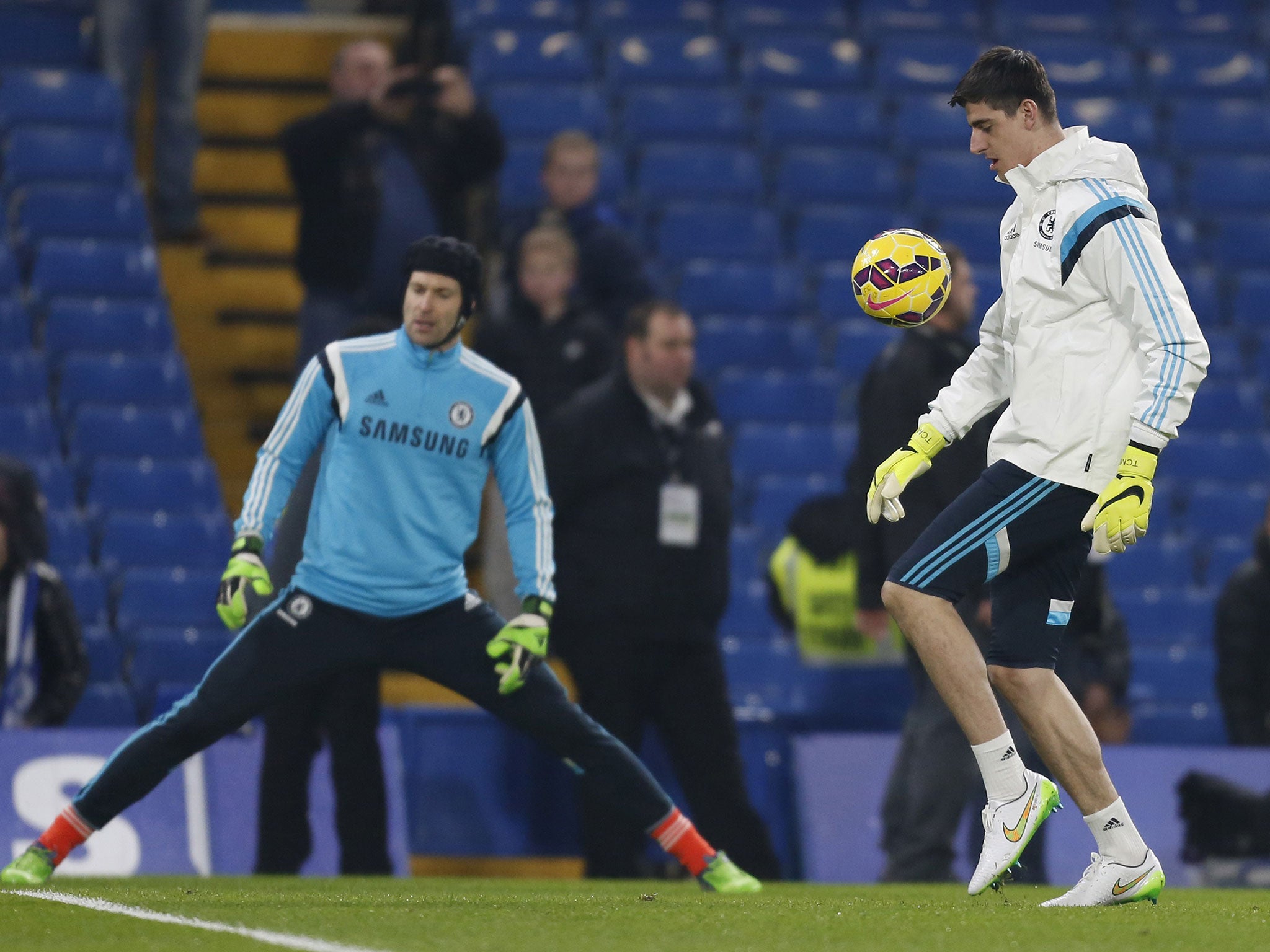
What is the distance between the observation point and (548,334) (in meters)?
9.08

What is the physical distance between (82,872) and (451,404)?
8.62 ft

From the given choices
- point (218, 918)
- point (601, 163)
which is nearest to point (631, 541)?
point (218, 918)

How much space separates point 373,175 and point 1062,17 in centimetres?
624

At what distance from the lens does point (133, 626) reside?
30.3ft

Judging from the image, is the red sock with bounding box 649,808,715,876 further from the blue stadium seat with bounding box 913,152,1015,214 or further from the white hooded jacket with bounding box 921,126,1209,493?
the blue stadium seat with bounding box 913,152,1015,214

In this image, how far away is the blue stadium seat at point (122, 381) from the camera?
33.8ft

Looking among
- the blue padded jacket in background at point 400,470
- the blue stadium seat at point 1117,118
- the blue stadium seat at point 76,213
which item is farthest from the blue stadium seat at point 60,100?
the blue padded jacket in background at point 400,470

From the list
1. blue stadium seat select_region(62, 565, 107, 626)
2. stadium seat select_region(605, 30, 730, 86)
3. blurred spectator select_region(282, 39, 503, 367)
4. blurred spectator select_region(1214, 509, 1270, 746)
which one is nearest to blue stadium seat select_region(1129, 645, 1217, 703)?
blurred spectator select_region(1214, 509, 1270, 746)

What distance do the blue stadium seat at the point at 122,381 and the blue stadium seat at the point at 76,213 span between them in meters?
0.93

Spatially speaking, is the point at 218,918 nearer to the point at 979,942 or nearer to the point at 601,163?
the point at 979,942

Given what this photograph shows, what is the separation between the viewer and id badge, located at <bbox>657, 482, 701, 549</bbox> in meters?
8.33

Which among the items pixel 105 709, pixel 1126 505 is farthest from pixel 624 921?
pixel 105 709

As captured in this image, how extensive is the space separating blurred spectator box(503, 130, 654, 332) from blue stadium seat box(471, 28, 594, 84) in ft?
8.87

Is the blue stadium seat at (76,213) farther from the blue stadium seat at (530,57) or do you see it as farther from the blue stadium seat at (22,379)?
the blue stadium seat at (530,57)
